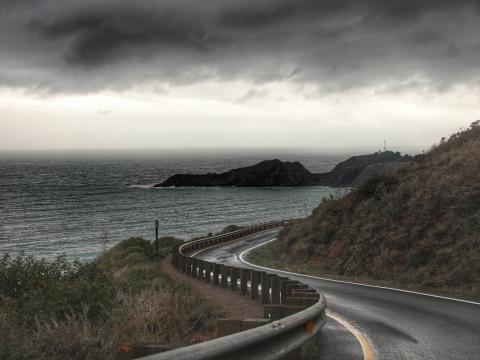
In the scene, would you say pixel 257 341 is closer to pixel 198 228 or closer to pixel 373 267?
pixel 373 267

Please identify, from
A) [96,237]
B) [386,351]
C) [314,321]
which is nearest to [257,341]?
[314,321]

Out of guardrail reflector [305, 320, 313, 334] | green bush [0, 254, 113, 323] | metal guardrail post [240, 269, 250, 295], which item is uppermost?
guardrail reflector [305, 320, 313, 334]

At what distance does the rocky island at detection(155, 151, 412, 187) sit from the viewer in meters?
142

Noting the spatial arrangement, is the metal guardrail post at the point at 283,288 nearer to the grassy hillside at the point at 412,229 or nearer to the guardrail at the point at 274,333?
the guardrail at the point at 274,333

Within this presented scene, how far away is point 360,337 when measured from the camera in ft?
27.1

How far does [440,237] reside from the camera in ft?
59.0

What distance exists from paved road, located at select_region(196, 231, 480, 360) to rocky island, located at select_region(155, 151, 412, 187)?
12573cm

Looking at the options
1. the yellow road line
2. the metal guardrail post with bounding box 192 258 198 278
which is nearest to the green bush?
the yellow road line

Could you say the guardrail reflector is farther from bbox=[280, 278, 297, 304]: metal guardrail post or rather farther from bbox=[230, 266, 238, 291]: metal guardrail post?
bbox=[230, 266, 238, 291]: metal guardrail post

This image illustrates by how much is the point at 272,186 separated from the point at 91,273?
133m

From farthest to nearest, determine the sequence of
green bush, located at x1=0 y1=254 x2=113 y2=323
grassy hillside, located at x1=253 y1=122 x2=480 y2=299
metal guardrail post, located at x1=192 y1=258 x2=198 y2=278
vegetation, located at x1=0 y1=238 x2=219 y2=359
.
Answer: metal guardrail post, located at x1=192 y1=258 x2=198 y2=278 → grassy hillside, located at x1=253 y1=122 x2=480 y2=299 → green bush, located at x1=0 y1=254 x2=113 y2=323 → vegetation, located at x1=0 y1=238 x2=219 y2=359

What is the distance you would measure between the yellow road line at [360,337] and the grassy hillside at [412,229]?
5.35m

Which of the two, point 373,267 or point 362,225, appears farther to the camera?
point 362,225

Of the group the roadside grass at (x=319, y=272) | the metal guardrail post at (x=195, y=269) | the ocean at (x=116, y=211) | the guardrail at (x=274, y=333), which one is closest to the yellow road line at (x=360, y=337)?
the guardrail at (x=274, y=333)
